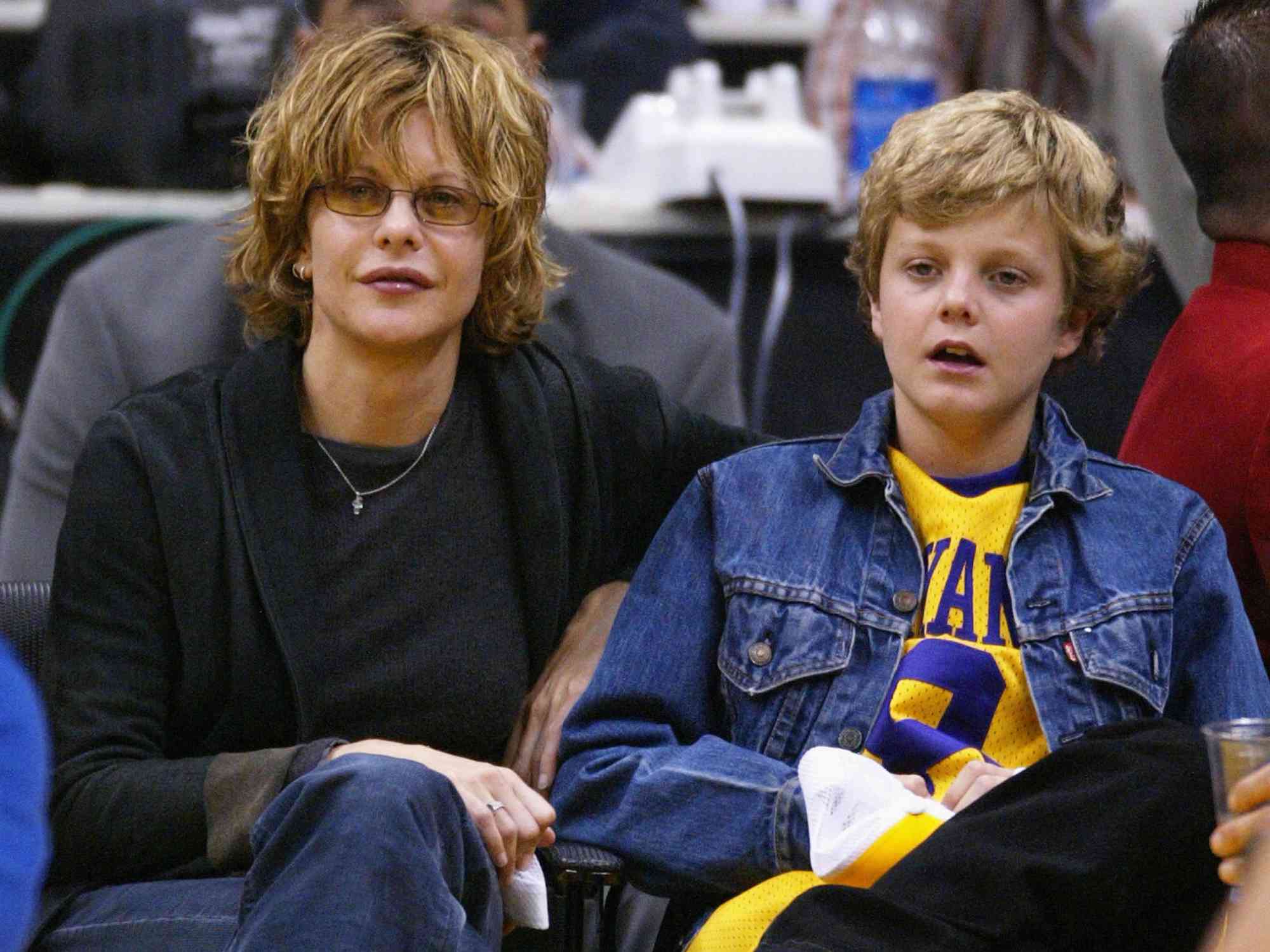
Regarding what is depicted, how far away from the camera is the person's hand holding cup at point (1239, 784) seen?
1392 millimetres

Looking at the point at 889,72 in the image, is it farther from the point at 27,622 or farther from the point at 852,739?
the point at 27,622

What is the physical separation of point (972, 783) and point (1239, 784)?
0.30 metres

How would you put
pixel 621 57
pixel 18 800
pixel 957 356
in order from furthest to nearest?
pixel 621 57
pixel 957 356
pixel 18 800

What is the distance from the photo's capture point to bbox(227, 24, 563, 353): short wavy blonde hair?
6.18ft

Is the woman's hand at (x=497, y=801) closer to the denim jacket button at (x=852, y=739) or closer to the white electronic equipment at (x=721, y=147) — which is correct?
the denim jacket button at (x=852, y=739)

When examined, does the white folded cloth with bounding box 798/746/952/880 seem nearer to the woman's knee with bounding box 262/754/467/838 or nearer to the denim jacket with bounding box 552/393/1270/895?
the denim jacket with bounding box 552/393/1270/895

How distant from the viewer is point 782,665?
183 cm

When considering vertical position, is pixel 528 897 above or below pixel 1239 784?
below

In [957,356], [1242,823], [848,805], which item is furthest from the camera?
[957,356]

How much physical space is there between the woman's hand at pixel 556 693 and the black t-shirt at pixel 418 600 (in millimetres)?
25

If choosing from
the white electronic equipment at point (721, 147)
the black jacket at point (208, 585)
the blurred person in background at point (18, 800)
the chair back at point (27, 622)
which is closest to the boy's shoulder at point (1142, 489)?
the black jacket at point (208, 585)

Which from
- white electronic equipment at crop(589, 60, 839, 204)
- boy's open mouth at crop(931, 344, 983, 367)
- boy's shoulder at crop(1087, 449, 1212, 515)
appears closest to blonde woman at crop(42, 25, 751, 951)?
boy's open mouth at crop(931, 344, 983, 367)

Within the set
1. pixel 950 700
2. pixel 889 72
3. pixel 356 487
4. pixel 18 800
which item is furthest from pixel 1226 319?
pixel 889 72

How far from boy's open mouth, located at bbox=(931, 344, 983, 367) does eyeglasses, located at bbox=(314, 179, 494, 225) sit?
1.52ft
